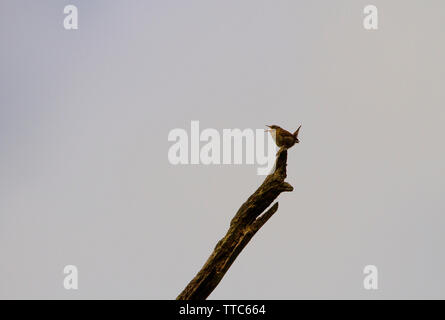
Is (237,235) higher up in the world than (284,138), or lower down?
lower down

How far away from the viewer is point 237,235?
27.9ft

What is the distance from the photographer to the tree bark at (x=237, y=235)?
8.45 metres

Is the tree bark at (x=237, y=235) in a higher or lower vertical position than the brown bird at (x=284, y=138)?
lower

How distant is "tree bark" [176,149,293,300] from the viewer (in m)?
8.45

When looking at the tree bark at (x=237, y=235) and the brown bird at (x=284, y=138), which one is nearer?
the tree bark at (x=237, y=235)

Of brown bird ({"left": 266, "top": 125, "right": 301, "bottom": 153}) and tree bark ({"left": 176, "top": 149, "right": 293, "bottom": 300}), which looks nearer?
tree bark ({"left": 176, "top": 149, "right": 293, "bottom": 300})

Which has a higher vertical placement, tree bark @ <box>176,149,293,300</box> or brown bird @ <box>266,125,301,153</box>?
brown bird @ <box>266,125,301,153</box>

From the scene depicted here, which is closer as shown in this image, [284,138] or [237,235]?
[237,235]
